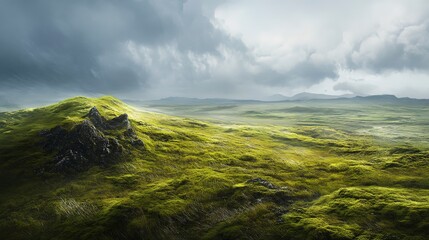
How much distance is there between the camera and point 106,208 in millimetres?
65250

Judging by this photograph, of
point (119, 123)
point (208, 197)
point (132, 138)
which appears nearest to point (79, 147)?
point (132, 138)

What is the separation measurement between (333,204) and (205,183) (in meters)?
31.3

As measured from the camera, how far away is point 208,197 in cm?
7206

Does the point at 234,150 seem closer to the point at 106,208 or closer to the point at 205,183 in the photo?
the point at 205,183

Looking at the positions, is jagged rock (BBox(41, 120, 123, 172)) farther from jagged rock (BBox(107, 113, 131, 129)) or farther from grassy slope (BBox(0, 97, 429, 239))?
jagged rock (BBox(107, 113, 131, 129))

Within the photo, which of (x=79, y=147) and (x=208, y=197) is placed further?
(x=79, y=147)

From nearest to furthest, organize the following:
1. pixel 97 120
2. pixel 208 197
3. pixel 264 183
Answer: pixel 208 197, pixel 264 183, pixel 97 120

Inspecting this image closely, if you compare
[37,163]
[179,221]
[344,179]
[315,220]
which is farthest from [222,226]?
[37,163]

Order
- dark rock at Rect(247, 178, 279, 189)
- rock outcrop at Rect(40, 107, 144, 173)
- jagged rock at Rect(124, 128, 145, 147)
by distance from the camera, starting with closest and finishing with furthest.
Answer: dark rock at Rect(247, 178, 279, 189) → rock outcrop at Rect(40, 107, 144, 173) → jagged rock at Rect(124, 128, 145, 147)

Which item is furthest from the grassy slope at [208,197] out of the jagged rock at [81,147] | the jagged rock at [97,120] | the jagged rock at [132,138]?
the jagged rock at [97,120]

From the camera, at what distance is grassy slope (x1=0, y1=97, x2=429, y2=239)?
56.7 meters

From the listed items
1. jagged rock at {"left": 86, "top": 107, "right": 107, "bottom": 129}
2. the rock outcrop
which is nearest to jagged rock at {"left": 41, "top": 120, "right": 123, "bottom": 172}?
the rock outcrop

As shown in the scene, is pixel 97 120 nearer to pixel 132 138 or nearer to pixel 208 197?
pixel 132 138

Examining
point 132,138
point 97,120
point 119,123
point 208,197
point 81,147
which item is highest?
point 97,120
